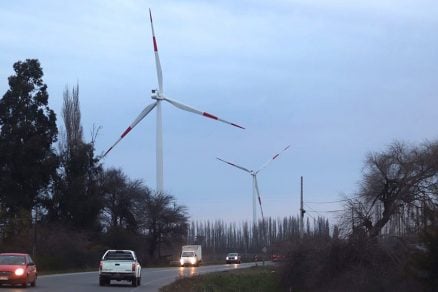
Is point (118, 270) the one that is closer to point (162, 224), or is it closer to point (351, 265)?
point (351, 265)

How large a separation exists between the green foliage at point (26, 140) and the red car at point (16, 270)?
120ft

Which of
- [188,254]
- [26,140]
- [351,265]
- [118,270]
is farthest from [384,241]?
[188,254]

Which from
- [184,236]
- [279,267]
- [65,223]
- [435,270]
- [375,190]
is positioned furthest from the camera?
[184,236]

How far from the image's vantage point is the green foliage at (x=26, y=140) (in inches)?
2842

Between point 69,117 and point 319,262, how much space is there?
56404 millimetres

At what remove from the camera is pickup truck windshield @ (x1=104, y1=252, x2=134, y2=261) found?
130 ft

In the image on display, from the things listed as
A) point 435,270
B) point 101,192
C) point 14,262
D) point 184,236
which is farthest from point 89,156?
point 435,270

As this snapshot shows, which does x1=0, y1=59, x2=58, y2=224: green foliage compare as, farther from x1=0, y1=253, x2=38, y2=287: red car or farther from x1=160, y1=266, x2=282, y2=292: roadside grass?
x1=0, y1=253, x2=38, y2=287: red car

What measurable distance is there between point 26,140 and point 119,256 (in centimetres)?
3707

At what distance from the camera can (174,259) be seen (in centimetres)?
10969

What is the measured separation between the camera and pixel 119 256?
4000 centimetres

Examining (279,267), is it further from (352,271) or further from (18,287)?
(18,287)

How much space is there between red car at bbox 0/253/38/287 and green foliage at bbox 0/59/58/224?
1445 inches

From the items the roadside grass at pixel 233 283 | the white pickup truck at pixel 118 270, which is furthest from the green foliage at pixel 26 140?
the white pickup truck at pixel 118 270
